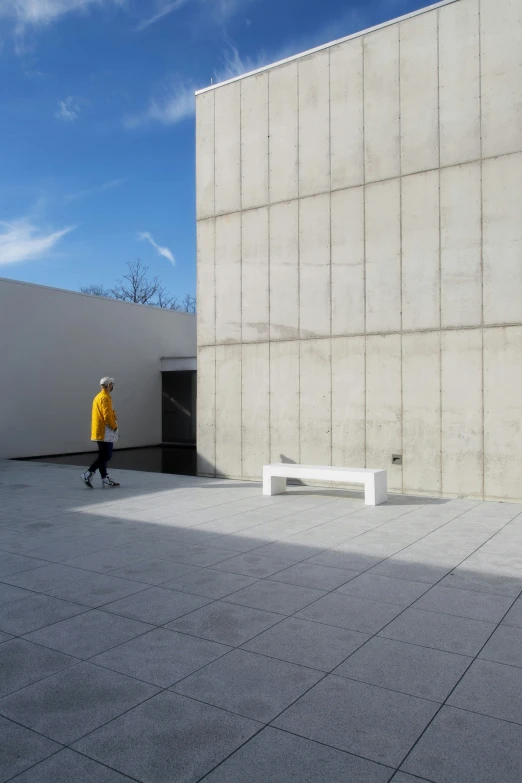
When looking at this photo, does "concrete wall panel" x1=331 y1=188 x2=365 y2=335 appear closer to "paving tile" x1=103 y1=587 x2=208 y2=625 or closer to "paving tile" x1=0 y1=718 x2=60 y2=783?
"paving tile" x1=103 y1=587 x2=208 y2=625

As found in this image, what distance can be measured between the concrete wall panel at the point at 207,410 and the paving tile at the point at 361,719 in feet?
30.4

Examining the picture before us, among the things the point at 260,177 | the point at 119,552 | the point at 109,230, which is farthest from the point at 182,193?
the point at 119,552

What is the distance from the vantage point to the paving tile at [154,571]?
557 cm

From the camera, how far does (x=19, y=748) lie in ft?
9.54

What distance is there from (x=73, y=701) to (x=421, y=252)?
8.52 metres

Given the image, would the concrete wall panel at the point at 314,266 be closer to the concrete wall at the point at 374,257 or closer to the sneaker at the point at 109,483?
the concrete wall at the point at 374,257

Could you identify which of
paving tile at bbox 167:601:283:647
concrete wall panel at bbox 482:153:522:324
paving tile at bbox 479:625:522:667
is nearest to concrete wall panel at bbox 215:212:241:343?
concrete wall panel at bbox 482:153:522:324

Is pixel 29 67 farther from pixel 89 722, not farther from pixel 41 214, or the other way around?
pixel 41 214

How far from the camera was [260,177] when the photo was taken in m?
12.0

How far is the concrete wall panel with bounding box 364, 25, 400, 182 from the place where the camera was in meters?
10.4

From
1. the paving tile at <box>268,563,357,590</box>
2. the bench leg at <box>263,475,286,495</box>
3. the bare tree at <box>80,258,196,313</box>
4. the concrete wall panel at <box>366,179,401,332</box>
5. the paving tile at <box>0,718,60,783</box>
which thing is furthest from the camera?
the bare tree at <box>80,258,196,313</box>

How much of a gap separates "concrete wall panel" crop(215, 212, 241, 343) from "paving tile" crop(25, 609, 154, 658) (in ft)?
26.9

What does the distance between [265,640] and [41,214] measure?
5736 centimetres

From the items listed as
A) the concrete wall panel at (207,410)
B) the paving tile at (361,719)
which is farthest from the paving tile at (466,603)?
the concrete wall panel at (207,410)
